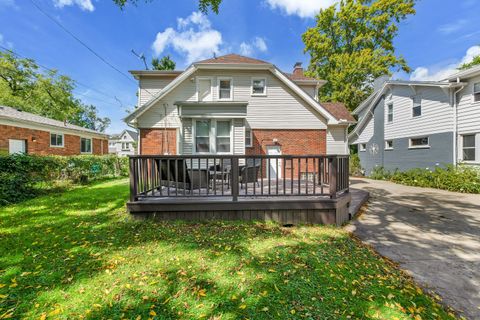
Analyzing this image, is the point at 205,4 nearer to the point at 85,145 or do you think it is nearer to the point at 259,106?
the point at 259,106

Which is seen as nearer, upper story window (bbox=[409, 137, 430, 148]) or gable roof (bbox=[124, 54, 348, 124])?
gable roof (bbox=[124, 54, 348, 124])

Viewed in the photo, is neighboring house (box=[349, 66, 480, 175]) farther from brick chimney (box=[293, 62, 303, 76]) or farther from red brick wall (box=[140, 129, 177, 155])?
red brick wall (box=[140, 129, 177, 155])

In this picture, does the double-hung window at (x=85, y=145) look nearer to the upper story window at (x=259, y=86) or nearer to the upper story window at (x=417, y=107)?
the upper story window at (x=259, y=86)

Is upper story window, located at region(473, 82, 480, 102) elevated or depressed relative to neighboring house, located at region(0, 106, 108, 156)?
elevated

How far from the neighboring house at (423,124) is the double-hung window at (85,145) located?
84.3 feet

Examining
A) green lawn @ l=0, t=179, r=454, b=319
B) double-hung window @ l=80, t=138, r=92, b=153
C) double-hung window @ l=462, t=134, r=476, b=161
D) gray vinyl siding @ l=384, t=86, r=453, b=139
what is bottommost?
green lawn @ l=0, t=179, r=454, b=319

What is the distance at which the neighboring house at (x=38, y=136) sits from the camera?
42.1 feet

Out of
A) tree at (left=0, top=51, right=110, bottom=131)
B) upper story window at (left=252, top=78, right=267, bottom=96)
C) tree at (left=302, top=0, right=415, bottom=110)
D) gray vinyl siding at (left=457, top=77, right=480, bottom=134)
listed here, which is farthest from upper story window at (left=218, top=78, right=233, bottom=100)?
tree at (left=0, top=51, right=110, bottom=131)

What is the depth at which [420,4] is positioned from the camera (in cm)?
1980

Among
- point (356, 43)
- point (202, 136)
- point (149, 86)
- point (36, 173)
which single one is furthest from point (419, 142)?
point (36, 173)

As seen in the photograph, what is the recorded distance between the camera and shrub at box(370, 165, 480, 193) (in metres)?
8.95

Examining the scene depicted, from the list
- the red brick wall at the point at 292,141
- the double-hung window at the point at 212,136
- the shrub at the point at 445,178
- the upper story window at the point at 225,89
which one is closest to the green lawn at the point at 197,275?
the double-hung window at the point at 212,136

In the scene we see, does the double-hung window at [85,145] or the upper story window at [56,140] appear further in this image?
the double-hung window at [85,145]

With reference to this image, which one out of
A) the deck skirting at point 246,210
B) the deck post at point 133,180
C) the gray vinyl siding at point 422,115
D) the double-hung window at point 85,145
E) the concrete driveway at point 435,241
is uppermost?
the gray vinyl siding at point 422,115
